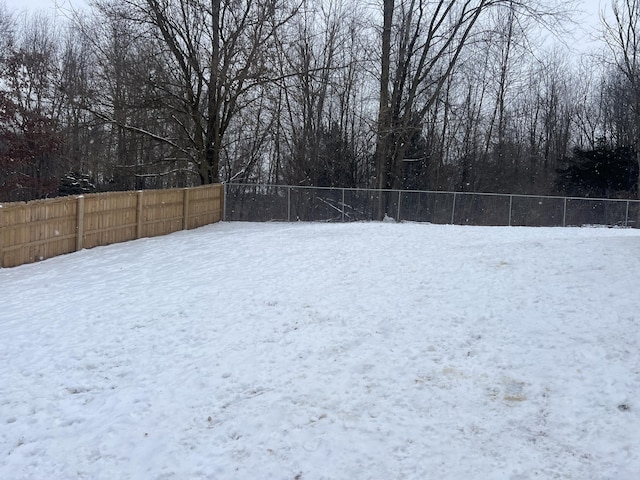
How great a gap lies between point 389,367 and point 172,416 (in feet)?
7.09

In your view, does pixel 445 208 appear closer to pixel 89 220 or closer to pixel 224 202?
pixel 224 202

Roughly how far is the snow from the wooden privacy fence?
1554mm

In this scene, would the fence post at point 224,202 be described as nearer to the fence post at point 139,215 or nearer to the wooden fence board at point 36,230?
the fence post at point 139,215

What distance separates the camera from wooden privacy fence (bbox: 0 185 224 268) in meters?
11.7

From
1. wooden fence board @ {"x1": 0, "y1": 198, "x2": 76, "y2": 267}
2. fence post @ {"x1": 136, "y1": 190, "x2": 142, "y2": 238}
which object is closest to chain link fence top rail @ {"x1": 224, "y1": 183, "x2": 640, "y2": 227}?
fence post @ {"x1": 136, "y1": 190, "x2": 142, "y2": 238}

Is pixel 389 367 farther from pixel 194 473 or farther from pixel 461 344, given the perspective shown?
pixel 194 473

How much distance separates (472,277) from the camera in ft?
30.2

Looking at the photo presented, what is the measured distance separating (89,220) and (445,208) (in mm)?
13835

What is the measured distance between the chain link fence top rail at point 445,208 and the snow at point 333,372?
12.2 m

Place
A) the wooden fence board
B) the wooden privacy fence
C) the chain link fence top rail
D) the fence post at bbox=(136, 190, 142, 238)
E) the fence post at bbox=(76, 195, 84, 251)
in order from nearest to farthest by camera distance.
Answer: the wooden fence board < the wooden privacy fence < the fence post at bbox=(76, 195, 84, 251) < the fence post at bbox=(136, 190, 142, 238) < the chain link fence top rail

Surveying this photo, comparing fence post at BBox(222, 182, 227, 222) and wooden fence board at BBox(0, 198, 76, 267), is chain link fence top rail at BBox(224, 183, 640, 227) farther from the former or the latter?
wooden fence board at BBox(0, 198, 76, 267)

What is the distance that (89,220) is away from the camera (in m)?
14.0

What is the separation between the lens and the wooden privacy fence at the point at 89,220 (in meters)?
11.7

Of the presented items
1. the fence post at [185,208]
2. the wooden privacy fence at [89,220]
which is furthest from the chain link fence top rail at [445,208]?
the fence post at [185,208]
